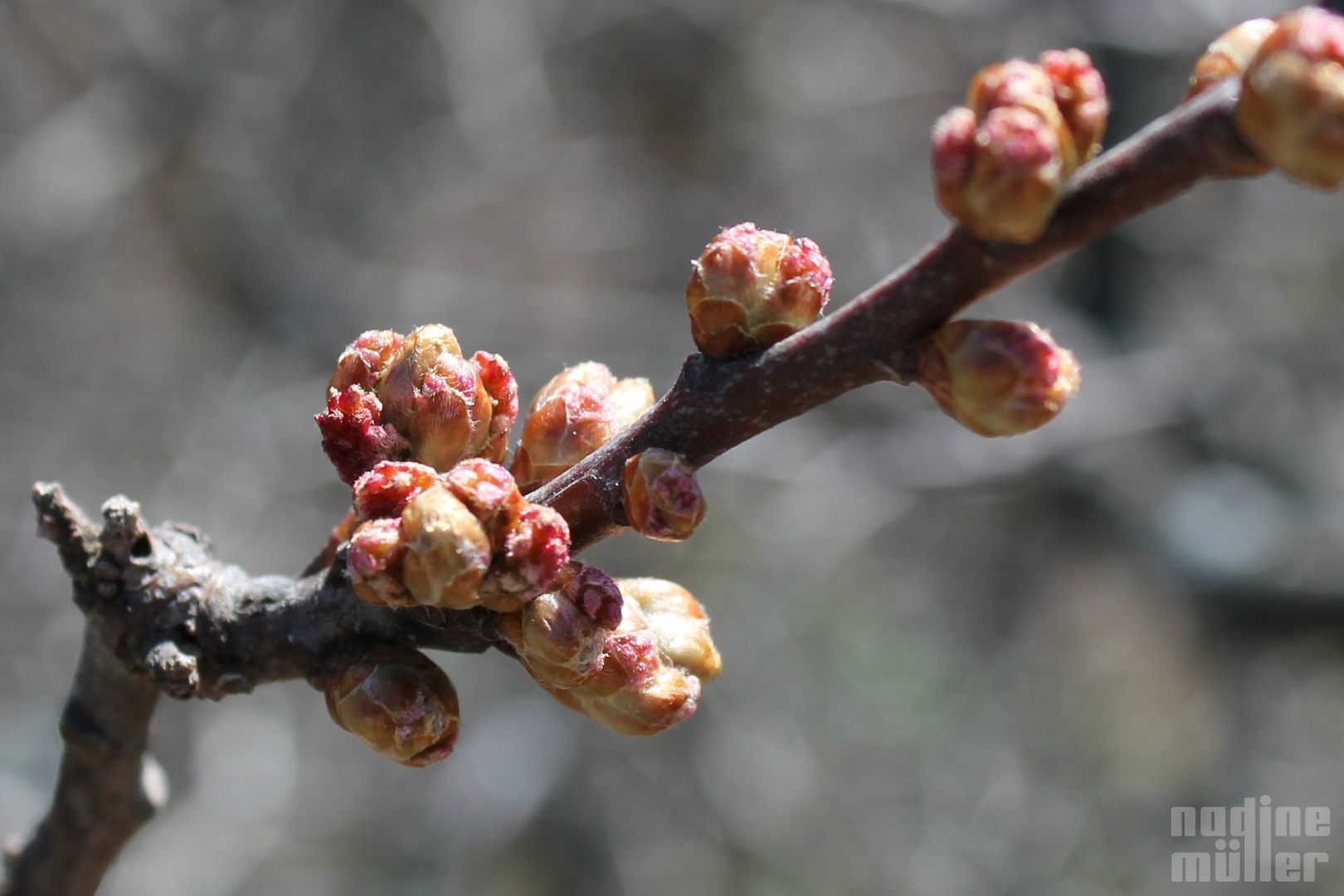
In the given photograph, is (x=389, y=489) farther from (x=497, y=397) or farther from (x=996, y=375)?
(x=996, y=375)

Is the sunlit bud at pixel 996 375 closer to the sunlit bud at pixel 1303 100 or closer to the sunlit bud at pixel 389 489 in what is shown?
the sunlit bud at pixel 1303 100

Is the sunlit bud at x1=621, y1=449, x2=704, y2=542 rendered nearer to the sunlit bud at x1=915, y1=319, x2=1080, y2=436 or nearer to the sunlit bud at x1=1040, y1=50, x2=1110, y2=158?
the sunlit bud at x1=915, y1=319, x2=1080, y2=436

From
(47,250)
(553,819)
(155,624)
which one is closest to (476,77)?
(47,250)

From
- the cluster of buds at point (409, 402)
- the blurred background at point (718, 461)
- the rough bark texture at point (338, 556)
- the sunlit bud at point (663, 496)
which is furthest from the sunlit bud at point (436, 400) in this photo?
the blurred background at point (718, 461)

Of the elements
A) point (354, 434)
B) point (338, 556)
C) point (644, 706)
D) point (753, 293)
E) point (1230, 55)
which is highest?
point (1230, 55)

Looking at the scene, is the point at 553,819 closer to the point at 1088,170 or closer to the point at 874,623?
the point at 874,623

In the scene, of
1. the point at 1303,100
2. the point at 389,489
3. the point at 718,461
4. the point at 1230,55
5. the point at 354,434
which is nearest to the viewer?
the point at 1303,100

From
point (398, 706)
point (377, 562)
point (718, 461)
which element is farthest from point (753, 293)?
point (718, 461)
